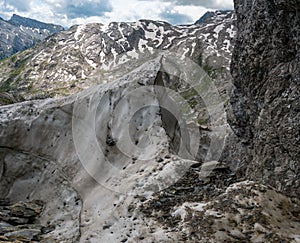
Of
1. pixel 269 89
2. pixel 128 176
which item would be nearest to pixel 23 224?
pixel 128 176

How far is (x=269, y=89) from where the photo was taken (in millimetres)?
14266

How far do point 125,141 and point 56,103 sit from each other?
6.08 m

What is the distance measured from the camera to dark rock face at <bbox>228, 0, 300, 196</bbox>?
12883 mm

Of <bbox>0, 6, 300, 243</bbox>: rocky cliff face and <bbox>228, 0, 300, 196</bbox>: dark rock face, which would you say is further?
<bbox>228, 0, 300, 196</bbox>: dark rock face

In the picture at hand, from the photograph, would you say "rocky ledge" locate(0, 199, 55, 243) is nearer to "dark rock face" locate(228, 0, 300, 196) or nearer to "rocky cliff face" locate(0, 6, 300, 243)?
"rocky cliff face" locate(0, 6, 300, 243)

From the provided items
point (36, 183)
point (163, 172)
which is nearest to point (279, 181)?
point (163, 172)

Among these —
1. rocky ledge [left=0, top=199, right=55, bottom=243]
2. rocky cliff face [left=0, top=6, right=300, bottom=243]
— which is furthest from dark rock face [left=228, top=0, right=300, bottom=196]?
rocky ledge [left=0, top=199, right=55, bottom=243]

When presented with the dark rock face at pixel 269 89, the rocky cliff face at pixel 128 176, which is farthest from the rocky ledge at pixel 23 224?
the dark rock face at pixel 269 89

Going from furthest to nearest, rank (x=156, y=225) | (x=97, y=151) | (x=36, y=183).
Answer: (x=36, y=183), (x=97, y=151), (x=156, y=225)

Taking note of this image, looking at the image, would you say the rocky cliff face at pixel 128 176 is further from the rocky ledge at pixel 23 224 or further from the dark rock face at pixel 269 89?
the dark rock face at pixel 269 89

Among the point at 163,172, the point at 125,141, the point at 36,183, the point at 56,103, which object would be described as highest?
the point at 56,103

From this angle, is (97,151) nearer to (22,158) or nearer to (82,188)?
(82,188)

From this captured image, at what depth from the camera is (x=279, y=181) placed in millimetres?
13211

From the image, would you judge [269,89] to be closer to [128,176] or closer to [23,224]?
[128,176]
